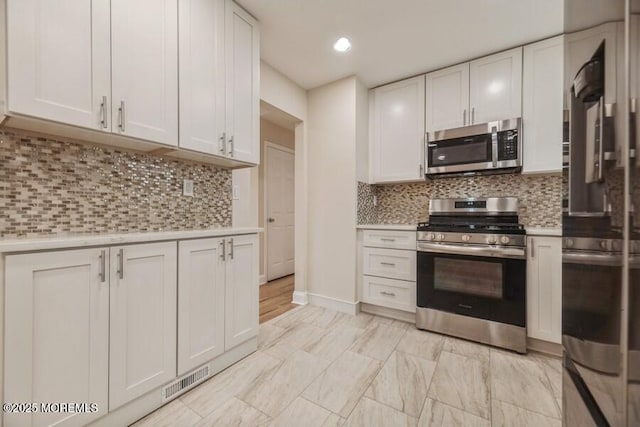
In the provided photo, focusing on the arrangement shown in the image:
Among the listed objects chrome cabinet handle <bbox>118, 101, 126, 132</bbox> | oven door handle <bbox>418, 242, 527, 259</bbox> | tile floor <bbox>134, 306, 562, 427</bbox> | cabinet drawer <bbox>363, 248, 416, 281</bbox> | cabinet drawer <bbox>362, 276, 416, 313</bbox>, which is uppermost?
chrome cabinet handle <bbox>118, 101, 126, 132</bbox>

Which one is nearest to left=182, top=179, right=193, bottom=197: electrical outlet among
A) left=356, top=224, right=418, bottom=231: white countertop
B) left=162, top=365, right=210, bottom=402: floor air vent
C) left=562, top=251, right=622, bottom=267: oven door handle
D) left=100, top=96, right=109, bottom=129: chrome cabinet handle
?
left=100, top=96, right=109, bottom=129: chrome cabinet handle

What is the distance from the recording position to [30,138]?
1212mm

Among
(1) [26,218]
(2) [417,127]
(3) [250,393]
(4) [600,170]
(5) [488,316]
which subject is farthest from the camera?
(2) [417,127]

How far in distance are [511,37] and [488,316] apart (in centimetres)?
234

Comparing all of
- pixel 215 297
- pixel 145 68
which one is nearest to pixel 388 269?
pixel 215 297

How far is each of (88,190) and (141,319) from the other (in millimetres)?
749

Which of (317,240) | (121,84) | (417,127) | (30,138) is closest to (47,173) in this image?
(30,138)

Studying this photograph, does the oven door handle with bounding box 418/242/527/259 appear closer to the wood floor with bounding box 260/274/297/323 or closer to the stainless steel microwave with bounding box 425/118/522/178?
the stainless steel microwave with bounding box 425/118/522/178

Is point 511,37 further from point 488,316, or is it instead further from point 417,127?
point 488,316

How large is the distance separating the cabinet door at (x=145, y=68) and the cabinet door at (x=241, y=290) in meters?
0.80

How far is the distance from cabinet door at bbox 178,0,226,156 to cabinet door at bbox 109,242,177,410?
2.30ft

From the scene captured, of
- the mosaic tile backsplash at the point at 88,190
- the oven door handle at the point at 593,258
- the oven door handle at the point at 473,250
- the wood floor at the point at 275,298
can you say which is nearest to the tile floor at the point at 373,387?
the wood floor at the point at 275,298

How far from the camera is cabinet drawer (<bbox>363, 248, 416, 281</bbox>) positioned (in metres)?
2.52

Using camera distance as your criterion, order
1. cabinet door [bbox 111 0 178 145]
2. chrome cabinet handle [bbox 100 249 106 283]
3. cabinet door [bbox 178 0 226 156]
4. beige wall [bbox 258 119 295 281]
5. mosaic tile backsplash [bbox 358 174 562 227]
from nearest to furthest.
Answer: chrome cabinet handle [bbox 100 249 106 283] → cabinet door [bbox 111 0 178 145] → cabinet door [bbox 178 0 226 156] → mosaic tile backsplash [bbox 358 174 562 227] → beige wall [bbox 258 119 295 281]
